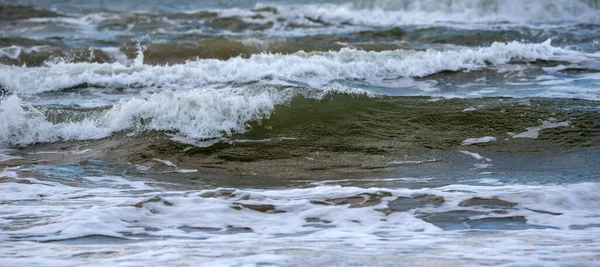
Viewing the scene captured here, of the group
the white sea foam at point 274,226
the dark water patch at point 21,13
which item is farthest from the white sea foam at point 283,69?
the dark water patch at point 21,13

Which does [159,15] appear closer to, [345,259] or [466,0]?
[466,0]

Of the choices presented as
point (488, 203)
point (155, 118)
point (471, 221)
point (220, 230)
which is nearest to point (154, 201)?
point (220, 230)

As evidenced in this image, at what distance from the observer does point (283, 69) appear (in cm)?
1061

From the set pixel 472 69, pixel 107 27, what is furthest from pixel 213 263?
pixel 107 27

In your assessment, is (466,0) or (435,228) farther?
(466,0)

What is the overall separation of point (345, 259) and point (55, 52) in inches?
417

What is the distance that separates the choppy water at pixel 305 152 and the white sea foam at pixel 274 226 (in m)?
0.02

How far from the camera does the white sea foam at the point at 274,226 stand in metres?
3.78

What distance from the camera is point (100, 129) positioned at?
750cm

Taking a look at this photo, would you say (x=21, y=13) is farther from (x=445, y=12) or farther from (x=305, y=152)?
(x=305, y=152)

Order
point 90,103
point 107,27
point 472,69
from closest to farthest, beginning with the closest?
point 90,103, point 472,69, point 107,27

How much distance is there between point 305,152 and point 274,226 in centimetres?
233

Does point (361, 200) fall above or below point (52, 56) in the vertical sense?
below

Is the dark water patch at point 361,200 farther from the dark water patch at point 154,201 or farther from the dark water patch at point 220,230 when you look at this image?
the dark water patch at point 154,201
